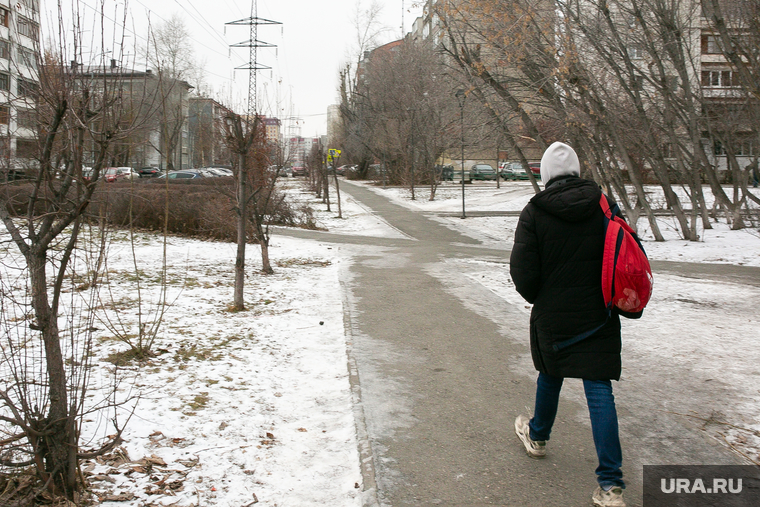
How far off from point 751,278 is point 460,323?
22.1 ft

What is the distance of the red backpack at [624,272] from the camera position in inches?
129

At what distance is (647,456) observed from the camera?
3955 mm

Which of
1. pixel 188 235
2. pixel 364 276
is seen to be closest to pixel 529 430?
pixel 364 276

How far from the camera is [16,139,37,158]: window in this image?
3.52m

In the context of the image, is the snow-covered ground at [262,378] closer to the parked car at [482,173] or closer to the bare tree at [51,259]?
the bare tree at [51,259]

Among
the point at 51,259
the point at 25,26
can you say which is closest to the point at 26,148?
the point at 51,259

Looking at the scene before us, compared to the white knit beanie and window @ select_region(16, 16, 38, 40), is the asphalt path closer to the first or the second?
the white knit beanie

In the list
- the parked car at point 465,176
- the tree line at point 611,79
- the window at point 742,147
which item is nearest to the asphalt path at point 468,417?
the tree line at point 611,79

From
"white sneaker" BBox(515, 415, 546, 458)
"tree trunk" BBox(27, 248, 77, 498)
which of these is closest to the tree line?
"white sneaker" BBox(515, 415, 546, 458)

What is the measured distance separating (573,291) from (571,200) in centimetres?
50

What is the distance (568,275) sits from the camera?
135 inches

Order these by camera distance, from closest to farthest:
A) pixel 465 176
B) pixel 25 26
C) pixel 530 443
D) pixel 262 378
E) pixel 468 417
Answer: pixel 530 443 → pixel 25 26 → pixel 468 417 → pixel 262 378 → pixel 465 176

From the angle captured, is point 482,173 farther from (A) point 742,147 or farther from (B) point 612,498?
(B) point 612,498

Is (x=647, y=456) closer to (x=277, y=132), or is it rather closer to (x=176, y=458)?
(x=176, y=458)
